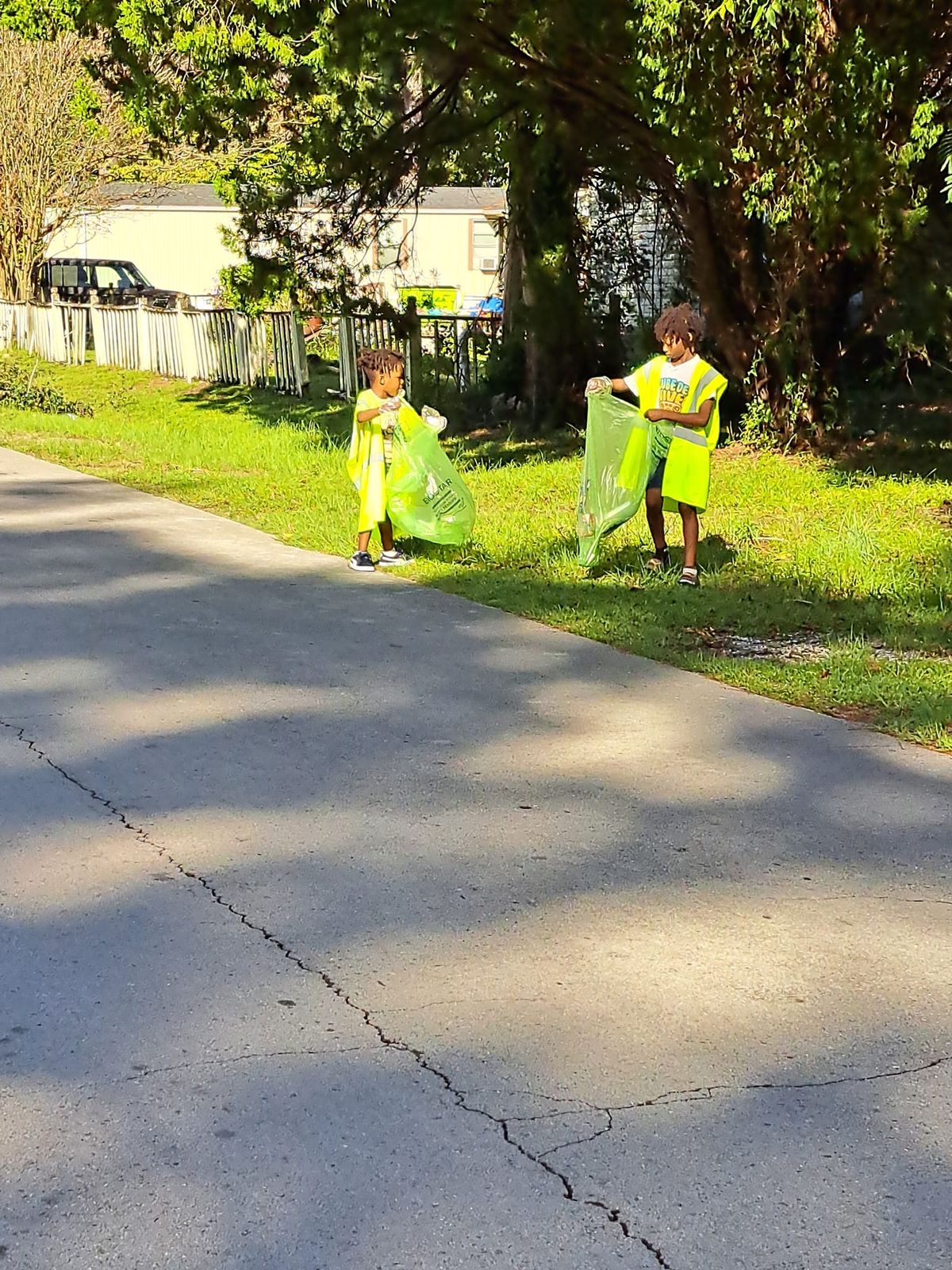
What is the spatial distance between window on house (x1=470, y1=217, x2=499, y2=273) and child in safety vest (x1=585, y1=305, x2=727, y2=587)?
4521 cm

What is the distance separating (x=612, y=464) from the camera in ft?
30.9

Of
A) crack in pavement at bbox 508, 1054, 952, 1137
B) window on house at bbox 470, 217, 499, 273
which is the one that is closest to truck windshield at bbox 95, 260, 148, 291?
window on house at bbox 470, 217, 499, 273

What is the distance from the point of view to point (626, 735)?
6.57 metres

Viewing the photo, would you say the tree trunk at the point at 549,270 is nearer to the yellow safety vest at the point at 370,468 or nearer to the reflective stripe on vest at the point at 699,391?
the yellow safety vest at the point at 370,468

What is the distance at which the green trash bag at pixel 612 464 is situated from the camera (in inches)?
366

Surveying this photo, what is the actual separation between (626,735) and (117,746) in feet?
6.36

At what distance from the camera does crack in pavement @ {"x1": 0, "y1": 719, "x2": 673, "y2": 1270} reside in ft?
10.3

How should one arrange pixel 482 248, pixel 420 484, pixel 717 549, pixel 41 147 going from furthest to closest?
1. pixel 482 248
2. pixel 41 147
3. pixel 717 549
4. pixel 420 484

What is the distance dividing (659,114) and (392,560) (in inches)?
145

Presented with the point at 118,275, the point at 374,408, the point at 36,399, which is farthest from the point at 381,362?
the point at 118,275

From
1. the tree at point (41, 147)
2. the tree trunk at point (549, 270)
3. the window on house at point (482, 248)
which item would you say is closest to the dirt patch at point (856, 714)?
the tree trunk at point (549, 270)

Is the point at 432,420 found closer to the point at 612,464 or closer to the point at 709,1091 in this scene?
the point at 612,464

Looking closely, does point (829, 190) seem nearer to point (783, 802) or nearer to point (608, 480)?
point (608, 480)

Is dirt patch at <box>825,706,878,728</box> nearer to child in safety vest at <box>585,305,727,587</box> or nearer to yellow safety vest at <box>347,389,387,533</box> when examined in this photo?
child in safety vest at <box>585,305,727,587</box>
